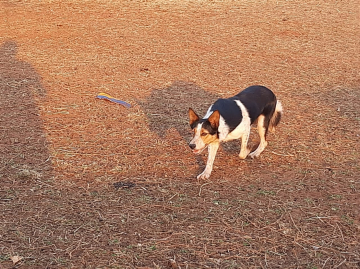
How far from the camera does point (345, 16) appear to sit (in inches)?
555

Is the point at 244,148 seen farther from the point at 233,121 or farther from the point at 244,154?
the point at 233,121

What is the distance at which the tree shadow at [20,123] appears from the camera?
19.0 ft

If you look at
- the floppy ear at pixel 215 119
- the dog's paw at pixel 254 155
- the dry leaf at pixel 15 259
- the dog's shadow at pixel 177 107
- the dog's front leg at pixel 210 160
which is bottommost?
the dog's shadow at pixel 177 107

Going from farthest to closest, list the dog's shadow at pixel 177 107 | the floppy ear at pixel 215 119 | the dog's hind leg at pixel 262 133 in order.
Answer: the dog's shadow at pixel 177 107
the dog's hind leg at pixel 262 133
the floppy ear at pixel 215 119

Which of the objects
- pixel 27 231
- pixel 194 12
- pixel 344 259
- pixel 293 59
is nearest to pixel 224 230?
pixel 344 259

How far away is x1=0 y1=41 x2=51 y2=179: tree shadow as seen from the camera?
580 centimetres

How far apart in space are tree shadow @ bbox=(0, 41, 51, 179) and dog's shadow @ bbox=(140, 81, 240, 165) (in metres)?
1.64

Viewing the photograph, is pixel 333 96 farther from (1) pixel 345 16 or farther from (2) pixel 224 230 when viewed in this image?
(1) pixel 345 16

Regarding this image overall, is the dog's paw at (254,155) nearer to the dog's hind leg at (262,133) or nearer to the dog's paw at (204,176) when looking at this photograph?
the dog's hind leg at (262,133)

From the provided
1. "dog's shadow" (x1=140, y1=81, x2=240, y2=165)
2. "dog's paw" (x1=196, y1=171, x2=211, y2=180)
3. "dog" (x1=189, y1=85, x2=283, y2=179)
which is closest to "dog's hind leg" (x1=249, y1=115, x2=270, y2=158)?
"dog" (x1=189, y1=85, x2=283, y2=179)

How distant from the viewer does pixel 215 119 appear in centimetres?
531

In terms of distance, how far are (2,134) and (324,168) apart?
4.23 meters

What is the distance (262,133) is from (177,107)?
1.90 meters

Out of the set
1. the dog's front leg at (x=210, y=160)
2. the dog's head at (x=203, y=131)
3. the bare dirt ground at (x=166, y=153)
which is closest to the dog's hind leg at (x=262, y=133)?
the bare dirt ground at (x=166, y=153)
